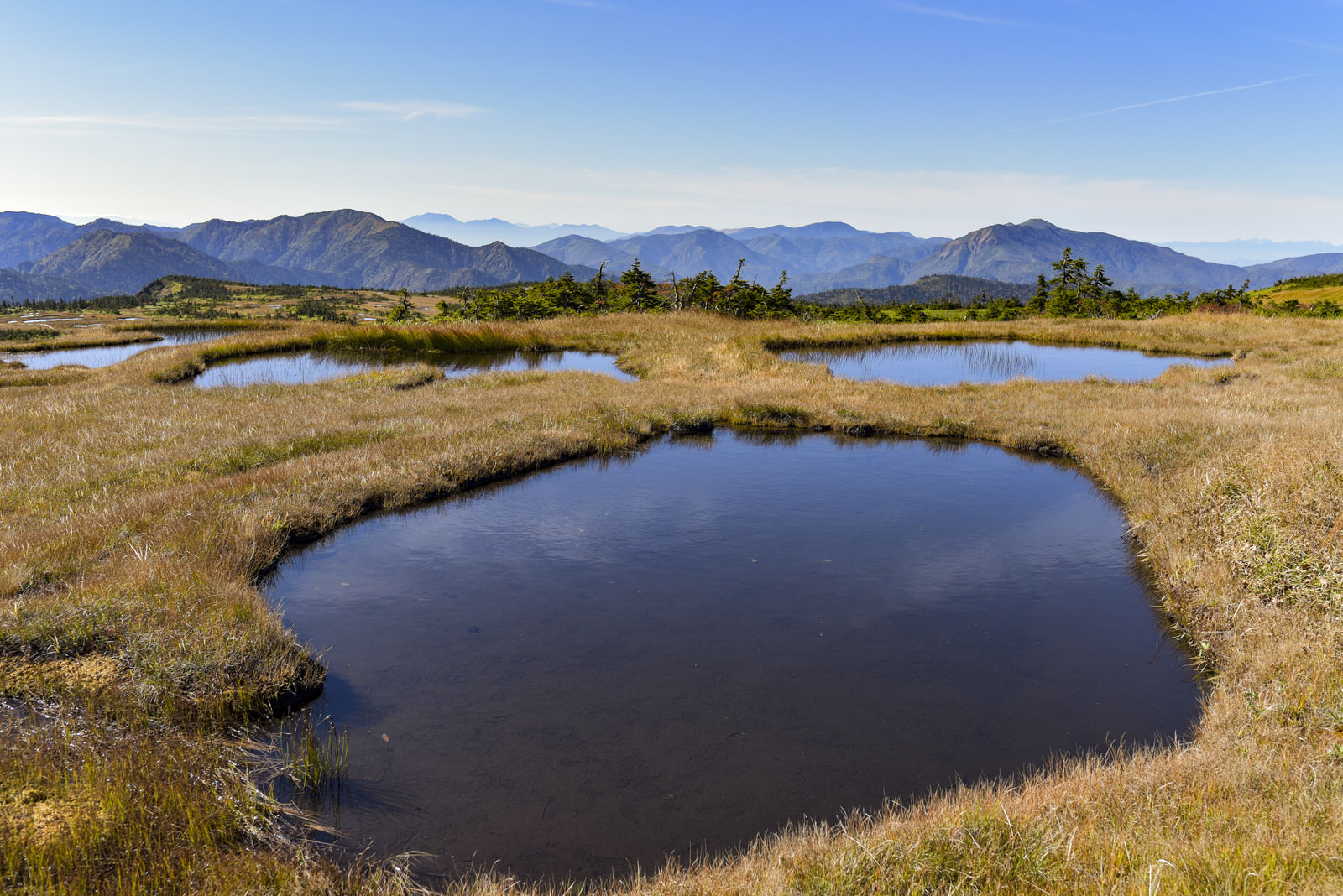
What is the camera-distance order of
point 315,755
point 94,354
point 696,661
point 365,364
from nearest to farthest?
point 315,755 < point 696,661 < point 365,364 < point 94,354

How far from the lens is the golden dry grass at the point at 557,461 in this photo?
15.0 ft

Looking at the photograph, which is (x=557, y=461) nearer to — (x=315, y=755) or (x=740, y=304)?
(x=315, y=755)

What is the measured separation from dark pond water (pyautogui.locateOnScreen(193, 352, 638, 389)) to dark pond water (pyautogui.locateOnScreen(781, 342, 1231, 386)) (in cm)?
1143

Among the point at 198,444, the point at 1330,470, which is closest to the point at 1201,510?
the point at 1330,470

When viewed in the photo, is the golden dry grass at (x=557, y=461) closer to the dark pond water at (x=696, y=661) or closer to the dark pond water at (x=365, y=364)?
the dark pond water at (x=696, y=661)

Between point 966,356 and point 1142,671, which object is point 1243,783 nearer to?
point 1142,671

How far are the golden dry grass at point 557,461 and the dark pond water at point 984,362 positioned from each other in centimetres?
689

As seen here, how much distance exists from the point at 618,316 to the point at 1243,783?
45127mm

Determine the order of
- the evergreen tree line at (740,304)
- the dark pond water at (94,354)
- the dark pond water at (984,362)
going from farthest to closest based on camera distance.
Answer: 1. the evergreen tree line at (740,304)
2. the dark pond water at (94,354)
3. the dark pond water at (984,362)

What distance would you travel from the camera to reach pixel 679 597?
978 cm

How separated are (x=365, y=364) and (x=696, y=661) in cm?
3068

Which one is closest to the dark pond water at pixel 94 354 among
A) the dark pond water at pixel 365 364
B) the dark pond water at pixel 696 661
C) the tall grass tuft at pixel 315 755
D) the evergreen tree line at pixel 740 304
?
the dark pond water at pixel 365 364

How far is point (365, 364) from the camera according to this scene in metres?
33.7


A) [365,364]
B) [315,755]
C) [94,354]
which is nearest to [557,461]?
[315,755]
